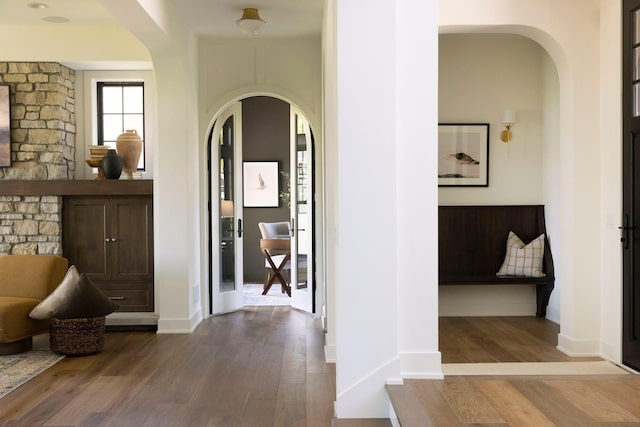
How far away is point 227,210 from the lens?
785 cm

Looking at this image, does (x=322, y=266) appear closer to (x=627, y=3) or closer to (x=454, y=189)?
(x=454, y=189)

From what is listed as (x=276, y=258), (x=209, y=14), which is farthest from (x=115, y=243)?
(x=276, y=258)

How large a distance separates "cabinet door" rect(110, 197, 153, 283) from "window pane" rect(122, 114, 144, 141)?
986 mm

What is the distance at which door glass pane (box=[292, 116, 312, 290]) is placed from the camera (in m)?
7.67

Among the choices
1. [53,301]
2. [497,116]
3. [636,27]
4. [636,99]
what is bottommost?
[53,301]

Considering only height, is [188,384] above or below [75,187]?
below

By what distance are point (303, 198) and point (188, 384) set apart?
12.0 feet

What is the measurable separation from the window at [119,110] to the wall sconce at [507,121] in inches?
154

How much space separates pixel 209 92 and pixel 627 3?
14.1 feet

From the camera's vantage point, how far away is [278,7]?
602cm

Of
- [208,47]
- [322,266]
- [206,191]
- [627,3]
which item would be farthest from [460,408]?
[208,47]

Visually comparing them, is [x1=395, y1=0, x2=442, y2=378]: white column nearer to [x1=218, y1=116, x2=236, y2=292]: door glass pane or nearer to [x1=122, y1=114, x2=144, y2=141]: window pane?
[x1=218, y1=116, x2=236, y2=292]: door glass pane

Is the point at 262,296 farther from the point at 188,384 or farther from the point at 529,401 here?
the point at 529,401

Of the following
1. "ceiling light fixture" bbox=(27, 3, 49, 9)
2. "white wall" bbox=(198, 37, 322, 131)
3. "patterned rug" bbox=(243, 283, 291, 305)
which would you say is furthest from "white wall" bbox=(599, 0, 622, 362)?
"ceiling light fixture" bbox=(27, 3, 49, 9)
